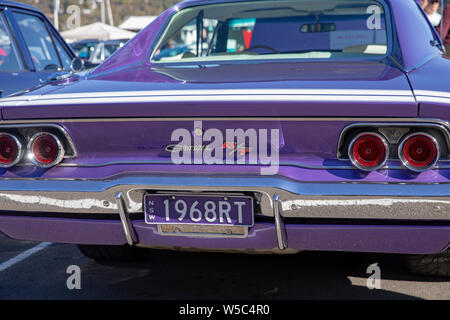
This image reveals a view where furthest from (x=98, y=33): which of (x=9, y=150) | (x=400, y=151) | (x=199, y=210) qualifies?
(x=400, y=151)

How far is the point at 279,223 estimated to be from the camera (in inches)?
88.3

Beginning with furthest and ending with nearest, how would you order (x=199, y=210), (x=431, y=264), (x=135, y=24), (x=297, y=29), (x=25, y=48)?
(x=135, y=24) → (x=25, y=48) → (x=297, y=29) → (x=431, y=264) → (x=199, y=210)

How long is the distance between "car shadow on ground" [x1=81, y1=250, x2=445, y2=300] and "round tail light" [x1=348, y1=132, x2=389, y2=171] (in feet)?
3.08

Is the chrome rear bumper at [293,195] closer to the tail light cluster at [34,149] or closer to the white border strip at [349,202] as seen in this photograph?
the white border strip at [349,202]

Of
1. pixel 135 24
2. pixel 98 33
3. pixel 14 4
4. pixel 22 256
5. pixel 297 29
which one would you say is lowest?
pixel 22 256

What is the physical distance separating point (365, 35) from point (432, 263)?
59.3 inches

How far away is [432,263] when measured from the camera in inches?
119

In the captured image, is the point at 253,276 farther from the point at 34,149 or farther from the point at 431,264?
the point at 34,149

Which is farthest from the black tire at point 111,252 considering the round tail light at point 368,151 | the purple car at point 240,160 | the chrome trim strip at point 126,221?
the round tail light at point 368,151

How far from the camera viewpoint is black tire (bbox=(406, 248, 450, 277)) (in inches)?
118

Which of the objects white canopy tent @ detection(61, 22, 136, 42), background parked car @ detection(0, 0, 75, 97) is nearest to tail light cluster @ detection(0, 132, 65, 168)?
background parked car @ detection(0, 0, 75, 97)

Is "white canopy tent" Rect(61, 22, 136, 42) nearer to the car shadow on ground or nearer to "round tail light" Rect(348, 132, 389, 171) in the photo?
the car shadow on ground

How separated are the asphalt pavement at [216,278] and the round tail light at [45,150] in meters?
0.89

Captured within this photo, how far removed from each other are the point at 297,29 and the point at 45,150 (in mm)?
2133
